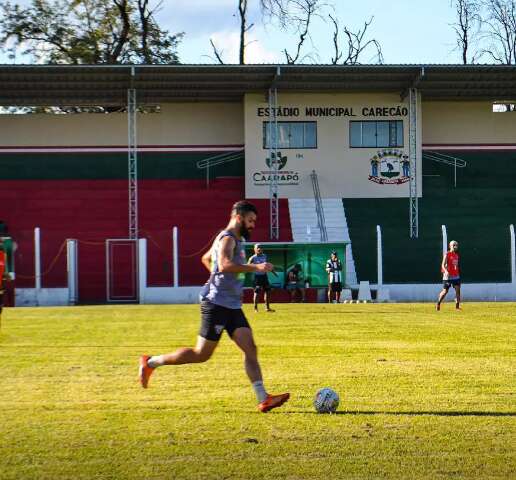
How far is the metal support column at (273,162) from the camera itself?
4491 cm

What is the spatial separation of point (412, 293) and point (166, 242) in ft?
33.6

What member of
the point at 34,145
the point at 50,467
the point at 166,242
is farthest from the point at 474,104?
the point at 50,467

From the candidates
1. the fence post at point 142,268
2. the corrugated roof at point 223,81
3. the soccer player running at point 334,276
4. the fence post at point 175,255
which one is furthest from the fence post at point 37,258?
the soccer player running at point 334,276

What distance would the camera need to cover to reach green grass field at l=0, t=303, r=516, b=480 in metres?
7.64

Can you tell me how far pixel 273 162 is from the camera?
156 ft

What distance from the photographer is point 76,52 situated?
59625mm

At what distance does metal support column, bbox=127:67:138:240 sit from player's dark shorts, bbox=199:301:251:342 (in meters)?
33.5

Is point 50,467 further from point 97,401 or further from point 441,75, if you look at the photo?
point 441,75

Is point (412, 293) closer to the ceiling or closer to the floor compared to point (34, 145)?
closer to the floor

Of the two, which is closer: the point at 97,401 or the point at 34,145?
the point at 97,401

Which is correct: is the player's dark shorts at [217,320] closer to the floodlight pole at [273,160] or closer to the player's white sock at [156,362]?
the player's white sock at [156,362]

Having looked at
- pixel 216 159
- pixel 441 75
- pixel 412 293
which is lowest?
pixel 412 293

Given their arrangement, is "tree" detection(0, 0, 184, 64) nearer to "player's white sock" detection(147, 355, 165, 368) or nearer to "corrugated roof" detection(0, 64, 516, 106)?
"corrugated roof" detection(0, 64, 516, 106)

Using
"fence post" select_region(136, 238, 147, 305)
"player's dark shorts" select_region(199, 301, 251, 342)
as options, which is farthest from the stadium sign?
"player's dark shorts" select_region(199, 301, 251, 342)
